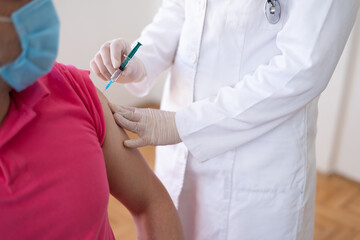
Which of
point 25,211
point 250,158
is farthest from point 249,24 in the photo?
point 25,211

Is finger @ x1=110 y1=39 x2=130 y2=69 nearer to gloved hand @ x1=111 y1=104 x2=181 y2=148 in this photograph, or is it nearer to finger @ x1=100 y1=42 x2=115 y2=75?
finger @ x1=100 y1=42 x2=115 y2=75

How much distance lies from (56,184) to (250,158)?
2.22ft

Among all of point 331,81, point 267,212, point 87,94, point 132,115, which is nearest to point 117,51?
point 132,115

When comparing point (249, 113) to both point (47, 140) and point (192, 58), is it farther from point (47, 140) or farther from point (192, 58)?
point (47, 140)

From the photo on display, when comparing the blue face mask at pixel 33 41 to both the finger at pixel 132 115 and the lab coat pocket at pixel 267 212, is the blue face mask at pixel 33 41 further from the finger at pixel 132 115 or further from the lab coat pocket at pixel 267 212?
the lab coat pocket at pixel 267 212

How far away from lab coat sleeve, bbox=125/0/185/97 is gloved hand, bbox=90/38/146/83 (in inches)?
4.2

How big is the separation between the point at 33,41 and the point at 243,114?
2.25 feet

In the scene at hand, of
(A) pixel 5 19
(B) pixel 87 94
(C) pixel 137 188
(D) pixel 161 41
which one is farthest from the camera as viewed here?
(D) pixel 161 41

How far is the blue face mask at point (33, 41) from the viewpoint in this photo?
690 mm

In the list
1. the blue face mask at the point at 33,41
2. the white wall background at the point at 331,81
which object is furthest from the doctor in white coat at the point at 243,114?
the white wall background at the point at 331,81

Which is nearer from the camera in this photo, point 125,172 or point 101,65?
point 125,172

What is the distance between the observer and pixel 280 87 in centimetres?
117

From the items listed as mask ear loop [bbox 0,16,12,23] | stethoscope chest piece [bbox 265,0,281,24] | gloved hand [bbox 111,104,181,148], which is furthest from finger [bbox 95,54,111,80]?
mask ear loop [bbox 0,16,12,23]

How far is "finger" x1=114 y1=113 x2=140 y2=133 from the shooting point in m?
1.13
